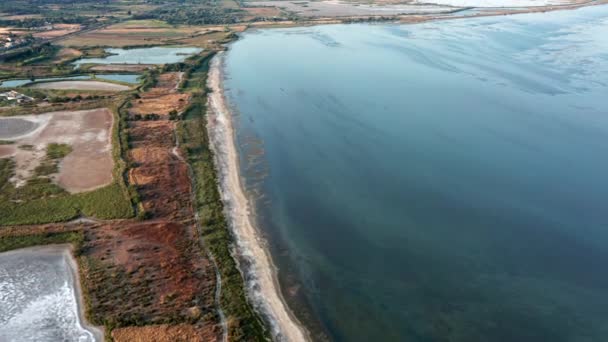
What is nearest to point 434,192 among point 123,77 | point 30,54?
point 123,77

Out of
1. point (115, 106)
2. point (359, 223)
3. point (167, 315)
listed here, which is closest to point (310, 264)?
point (359, 223)

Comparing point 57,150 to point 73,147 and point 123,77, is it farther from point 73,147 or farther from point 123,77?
point 123,77

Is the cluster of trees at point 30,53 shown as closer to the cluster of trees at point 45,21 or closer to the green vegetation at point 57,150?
the cluster of trees at point 45,21

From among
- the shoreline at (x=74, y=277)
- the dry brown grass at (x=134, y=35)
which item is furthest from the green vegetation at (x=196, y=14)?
the shoreline at (x=74, y=277)

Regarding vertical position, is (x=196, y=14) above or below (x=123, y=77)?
above

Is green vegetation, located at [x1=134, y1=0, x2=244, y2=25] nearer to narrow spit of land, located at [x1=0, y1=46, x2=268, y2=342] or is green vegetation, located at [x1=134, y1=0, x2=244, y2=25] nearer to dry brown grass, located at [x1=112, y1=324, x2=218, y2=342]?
narrow spit of land, located at [x1=0, y1=46, x2=268, y2=342]
